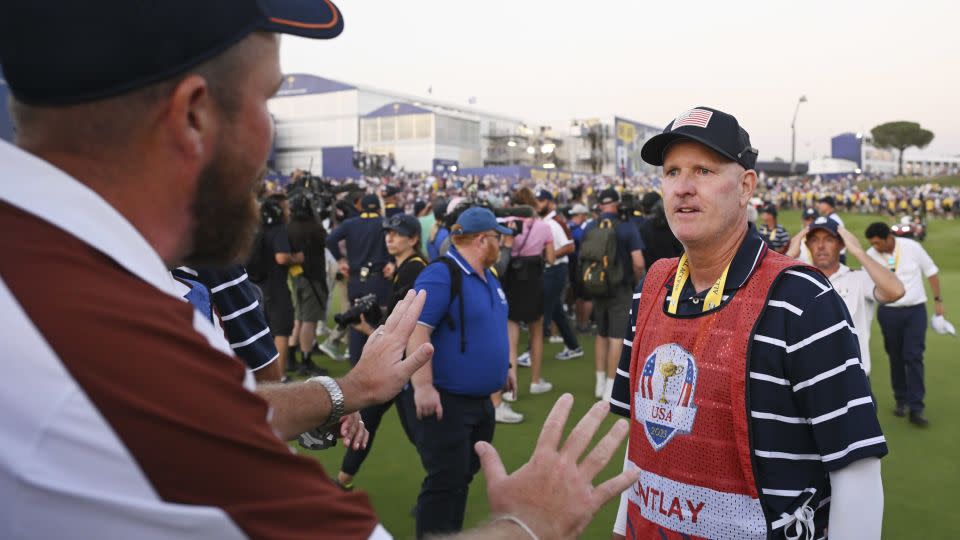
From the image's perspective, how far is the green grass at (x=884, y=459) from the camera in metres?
4.60

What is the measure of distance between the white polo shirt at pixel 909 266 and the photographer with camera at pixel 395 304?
15.5 feet

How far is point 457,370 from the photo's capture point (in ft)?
13.4

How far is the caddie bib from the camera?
1992mm

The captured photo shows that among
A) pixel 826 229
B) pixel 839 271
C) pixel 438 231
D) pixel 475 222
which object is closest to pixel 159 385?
pixel 475 222

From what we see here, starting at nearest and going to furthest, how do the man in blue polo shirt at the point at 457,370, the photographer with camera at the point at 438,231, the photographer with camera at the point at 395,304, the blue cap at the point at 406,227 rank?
the man in blue polo shirt at the point at 457,370, the photographer with camera at the point at 395,304, the blue cap at the point at 406,227, the photographer with camera at the point at 438,231

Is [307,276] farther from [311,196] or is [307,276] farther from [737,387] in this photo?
[737,387]

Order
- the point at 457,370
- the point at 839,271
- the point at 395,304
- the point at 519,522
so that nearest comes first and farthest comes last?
the point at 519,522 < the point at 457,370 < the point at 395,304 < the point at 839,271

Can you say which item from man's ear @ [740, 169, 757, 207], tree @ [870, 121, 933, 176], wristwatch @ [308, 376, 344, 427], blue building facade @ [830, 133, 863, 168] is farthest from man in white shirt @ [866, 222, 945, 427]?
blue building facade @ [830, 133, 863, 168]

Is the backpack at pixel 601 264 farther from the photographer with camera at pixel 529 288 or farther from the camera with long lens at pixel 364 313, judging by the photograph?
the camera with long lens at pixel 364 313

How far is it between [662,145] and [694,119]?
0.17 metres

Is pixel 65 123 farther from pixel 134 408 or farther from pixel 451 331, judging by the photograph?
pixel 451 331

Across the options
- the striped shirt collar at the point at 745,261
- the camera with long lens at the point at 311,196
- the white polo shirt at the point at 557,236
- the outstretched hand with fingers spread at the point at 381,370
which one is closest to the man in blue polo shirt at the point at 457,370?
the outstretched hand with fingers spread at the point at 381,370

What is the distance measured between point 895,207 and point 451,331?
139 feet

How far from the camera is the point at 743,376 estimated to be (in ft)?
6.50
